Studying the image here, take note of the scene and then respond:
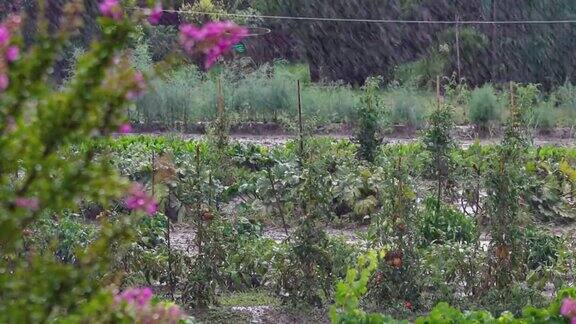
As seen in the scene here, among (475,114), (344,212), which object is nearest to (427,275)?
(344,212)

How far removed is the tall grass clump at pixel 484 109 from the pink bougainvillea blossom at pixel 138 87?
564 inches

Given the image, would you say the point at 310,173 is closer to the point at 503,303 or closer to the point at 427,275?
the point at 427,275

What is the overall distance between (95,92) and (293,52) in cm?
2319

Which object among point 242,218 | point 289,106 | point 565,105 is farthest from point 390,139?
point 242,218

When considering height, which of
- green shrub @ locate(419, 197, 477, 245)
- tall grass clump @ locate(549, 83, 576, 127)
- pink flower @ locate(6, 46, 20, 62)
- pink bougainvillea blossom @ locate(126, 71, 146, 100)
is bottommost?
tall grass clump @ locate(549, 83, 576, 127)

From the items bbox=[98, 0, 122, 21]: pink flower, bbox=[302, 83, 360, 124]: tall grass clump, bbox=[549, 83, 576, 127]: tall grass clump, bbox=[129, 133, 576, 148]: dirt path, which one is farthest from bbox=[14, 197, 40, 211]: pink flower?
bbox=[549, 83, 576, 127]: tall grass clump

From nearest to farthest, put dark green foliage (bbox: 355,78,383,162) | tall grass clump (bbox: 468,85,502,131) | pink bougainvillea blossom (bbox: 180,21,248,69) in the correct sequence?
pink bougainvillea blossom (bbox: 180,21,248,69) < dark green foliage (bbox: 355,78,383,162) < tall grass clump (bbox: 468,85,502,131)

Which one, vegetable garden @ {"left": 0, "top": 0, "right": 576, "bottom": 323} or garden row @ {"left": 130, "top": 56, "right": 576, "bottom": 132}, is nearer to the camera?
vegetable garden @ {"left": 0, "top": 0, "right": 576, "bottom": 323}

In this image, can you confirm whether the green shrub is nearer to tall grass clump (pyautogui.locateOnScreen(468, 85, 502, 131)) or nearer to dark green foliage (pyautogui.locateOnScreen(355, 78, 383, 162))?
dark green foliage (pyautogui.locateOnScreen(355, 78, 383, 162))

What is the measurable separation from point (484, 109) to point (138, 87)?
14501mm

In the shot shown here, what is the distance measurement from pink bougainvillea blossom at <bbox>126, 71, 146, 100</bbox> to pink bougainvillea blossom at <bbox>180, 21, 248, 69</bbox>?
132mm

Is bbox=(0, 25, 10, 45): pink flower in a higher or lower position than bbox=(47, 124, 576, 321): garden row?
higher

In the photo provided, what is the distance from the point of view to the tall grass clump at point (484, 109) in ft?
51.9

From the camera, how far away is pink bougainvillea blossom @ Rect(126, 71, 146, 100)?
1863 millimetres
